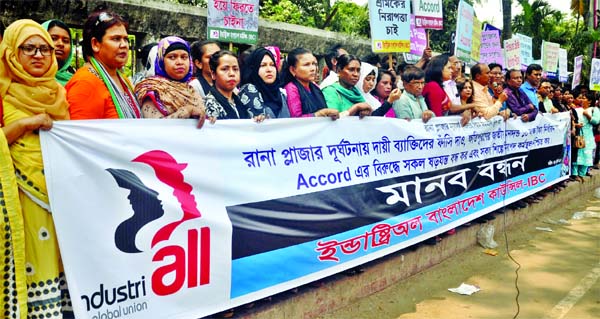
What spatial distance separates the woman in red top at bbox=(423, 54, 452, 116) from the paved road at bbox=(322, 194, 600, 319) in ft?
4.64

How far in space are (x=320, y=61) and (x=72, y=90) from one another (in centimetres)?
792

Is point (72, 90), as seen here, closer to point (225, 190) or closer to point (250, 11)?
point (225, 190)

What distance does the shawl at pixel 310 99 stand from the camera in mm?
3955

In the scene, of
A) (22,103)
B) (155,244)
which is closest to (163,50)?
(22,103)

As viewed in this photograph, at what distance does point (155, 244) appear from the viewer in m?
2.53

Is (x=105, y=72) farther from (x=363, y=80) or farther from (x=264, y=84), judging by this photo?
(x=363, y=80)

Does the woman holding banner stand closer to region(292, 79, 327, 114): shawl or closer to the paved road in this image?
region(292, 79, 327, 114): shawl

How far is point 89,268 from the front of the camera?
90.5 inches

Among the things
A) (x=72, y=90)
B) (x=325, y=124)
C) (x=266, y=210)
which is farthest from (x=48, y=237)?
(x=325, y=124)

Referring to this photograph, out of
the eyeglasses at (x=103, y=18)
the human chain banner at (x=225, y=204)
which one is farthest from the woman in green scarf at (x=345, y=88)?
the eyeglasses at (x=103, y=18)

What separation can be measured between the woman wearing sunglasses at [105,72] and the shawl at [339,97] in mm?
1713

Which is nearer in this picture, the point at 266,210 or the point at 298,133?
the point at 266,210

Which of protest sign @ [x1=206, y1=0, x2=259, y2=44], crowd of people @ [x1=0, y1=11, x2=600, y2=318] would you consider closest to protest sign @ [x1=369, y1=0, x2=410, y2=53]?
crowd of people @ [x1=0, y1=11, x2=600, y2=318]

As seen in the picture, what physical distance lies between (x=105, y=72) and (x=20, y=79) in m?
0.54
